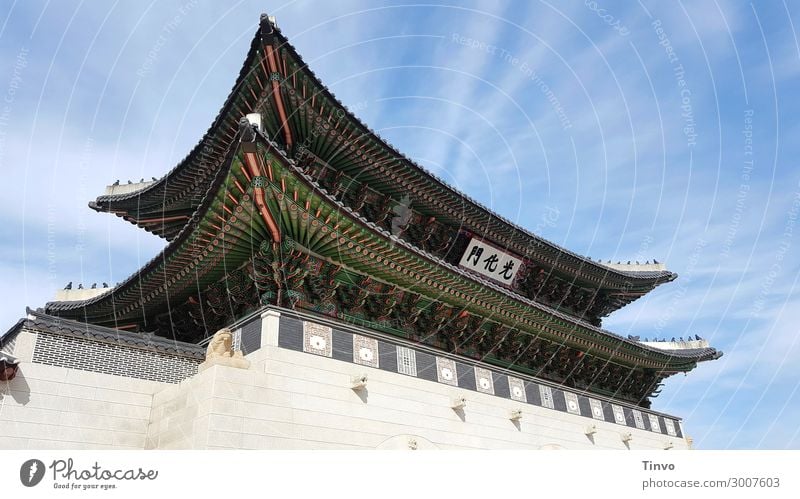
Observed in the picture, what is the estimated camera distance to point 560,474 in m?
8.78

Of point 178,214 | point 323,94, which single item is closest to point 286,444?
point 323,94

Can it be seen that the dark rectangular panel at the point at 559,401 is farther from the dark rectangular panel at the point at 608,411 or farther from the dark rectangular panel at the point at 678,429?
the dark rectangular panel at the point at 678,429

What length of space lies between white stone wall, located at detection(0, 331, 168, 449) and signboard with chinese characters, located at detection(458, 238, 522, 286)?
12339 mm

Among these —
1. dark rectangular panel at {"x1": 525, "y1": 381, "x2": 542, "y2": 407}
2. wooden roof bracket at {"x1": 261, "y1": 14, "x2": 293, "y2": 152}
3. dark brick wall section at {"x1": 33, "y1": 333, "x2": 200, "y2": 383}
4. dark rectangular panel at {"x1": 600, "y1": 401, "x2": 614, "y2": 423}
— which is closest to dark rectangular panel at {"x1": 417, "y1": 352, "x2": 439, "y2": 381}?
dark rectangular panel at {"x1": 525, "y1": 381, "x2": 542, "y2": 407}

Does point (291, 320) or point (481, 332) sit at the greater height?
point (481, 332)

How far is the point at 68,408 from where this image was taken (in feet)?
34.7

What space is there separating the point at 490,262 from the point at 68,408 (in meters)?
14.9

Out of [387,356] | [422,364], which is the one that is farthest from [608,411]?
[387,356]

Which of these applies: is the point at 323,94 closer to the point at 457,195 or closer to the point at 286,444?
the point at 457,195

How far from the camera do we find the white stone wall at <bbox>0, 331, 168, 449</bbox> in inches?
392

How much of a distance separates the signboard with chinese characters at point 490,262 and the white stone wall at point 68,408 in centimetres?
1234

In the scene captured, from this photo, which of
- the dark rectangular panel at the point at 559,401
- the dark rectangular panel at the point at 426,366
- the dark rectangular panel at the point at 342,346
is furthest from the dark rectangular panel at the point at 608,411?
the dark rectangular panel at the point at 342,346

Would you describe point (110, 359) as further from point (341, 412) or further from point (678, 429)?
point (678, 429)

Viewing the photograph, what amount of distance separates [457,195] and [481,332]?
192 inches
